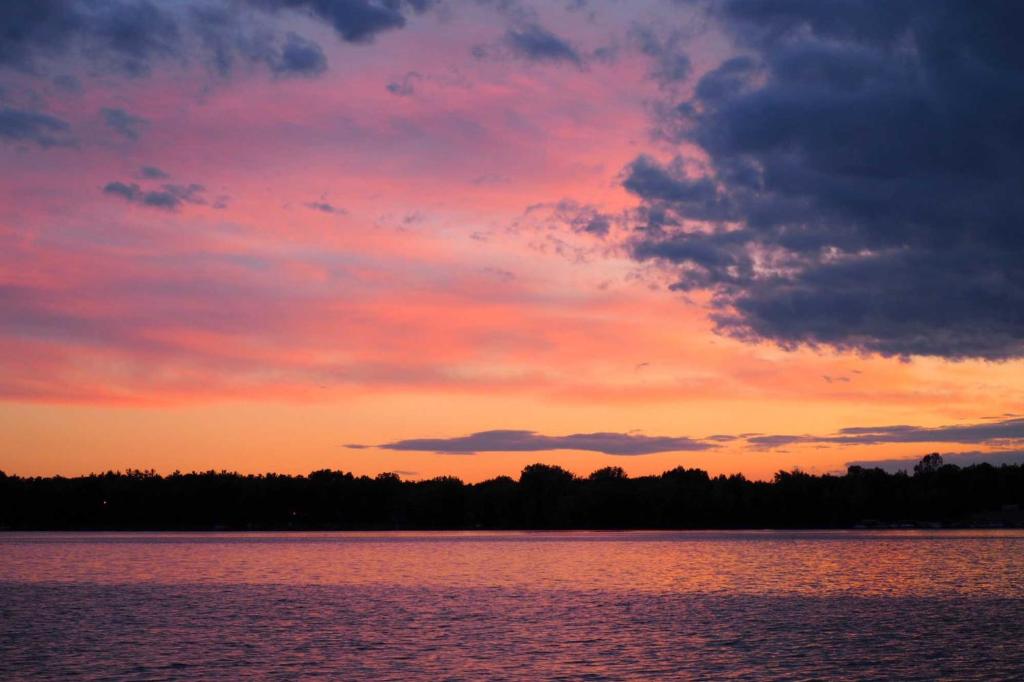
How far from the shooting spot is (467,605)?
248ft

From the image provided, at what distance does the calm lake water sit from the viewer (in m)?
46.7

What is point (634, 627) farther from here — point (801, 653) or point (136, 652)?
point (136, 652)

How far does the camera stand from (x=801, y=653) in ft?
168

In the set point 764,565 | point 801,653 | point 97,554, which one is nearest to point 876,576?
point 764,565

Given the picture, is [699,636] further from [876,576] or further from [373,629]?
[876,576]

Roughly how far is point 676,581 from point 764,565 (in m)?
29.8

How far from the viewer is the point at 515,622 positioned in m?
64.0

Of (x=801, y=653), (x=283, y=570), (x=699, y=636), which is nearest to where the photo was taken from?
(x=801, y=653)

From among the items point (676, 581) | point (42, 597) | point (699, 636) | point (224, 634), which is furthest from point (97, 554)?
point (699, 636)

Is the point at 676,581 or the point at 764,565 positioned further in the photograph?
the point at 764,565

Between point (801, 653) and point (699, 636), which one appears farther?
point (699, 636)

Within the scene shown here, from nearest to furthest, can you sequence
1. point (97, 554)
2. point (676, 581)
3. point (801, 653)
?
point (801, 653) → point (676, 581) → point (97, 554)

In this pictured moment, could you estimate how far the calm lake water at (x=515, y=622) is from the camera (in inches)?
1837

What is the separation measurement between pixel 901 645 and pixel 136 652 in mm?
39287
